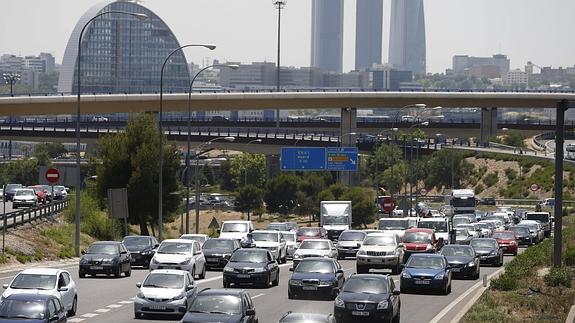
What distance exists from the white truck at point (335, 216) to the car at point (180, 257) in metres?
30.9

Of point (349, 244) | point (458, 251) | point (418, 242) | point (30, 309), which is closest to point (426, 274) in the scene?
point (458, 251)

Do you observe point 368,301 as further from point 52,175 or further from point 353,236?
point 353,236

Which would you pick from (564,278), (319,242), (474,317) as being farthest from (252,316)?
(319,242)

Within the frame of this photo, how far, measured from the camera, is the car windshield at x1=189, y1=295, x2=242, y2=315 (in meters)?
28.3

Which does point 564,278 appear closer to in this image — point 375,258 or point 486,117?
point 375,258

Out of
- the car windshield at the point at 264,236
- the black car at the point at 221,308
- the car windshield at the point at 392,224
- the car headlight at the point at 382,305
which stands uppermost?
the black car at the point at 221,308

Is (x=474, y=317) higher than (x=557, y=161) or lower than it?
lower

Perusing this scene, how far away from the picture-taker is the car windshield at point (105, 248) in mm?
47375

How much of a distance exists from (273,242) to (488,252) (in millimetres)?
9682

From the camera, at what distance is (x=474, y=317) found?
3344 cm

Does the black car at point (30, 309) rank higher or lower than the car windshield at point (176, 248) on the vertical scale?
higher

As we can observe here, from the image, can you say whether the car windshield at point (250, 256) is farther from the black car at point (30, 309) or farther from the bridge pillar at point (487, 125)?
the bridge pillar at point (487, 125)

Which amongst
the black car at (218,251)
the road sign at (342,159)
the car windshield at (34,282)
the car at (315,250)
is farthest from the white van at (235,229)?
the road sign at (342,159)

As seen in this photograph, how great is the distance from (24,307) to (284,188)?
104 meters
